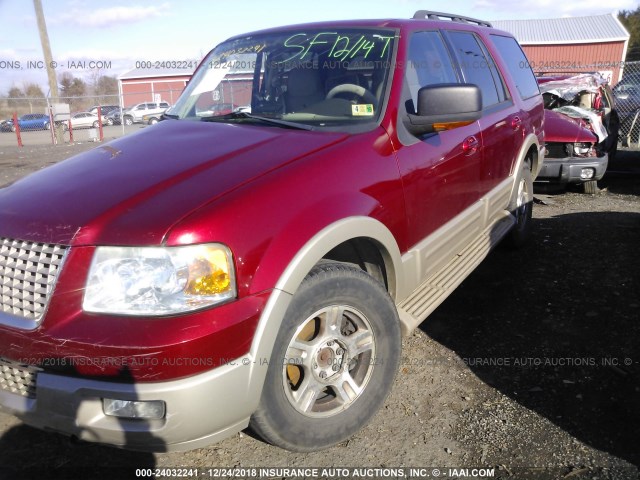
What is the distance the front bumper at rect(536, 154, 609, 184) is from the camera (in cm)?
727

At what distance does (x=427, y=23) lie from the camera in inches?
142

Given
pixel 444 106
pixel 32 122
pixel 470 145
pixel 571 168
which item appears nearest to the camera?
pixel 444 106

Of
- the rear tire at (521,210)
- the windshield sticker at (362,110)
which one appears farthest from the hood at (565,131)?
the windshield sticker at (362,110)

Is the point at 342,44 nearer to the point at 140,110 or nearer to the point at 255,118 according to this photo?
the point at 255,118

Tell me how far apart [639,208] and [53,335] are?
24.1 ft

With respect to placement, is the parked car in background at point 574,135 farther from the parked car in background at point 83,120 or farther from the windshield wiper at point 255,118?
the parked car in background at point 83,120

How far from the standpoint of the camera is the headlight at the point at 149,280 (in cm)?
191

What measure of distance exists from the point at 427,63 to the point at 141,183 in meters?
2.09

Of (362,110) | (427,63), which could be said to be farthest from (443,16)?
(362,110)

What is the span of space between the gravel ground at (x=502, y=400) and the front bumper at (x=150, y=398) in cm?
9

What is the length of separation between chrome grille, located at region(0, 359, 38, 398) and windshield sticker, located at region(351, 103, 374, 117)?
77.5 inches

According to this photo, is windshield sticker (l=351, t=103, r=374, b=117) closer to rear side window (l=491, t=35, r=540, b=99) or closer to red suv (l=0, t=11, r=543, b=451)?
red suv (l=0, t=11, r=543, b=451)

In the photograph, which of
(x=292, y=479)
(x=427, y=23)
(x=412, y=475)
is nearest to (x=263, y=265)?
(x=292, y=479)

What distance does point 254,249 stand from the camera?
2021mm
